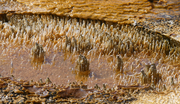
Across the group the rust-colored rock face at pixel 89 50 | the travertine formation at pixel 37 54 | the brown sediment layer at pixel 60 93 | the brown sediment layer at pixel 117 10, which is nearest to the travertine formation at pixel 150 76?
the rust-colored rock face at pixel 89 50

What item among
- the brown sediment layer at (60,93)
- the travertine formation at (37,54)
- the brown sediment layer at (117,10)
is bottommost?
the brown sediment layer at (60,93)

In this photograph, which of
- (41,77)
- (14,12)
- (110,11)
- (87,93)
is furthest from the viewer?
(14,12)

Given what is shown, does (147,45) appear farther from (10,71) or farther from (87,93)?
(10,71)

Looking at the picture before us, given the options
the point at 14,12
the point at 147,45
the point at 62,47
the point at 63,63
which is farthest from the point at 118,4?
the point at 14,12

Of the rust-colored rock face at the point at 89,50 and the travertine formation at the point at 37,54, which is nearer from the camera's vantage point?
the rust-colored rock face at the point at 89,50

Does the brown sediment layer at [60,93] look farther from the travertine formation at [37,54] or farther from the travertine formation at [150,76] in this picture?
the travertine formation at [37,54]

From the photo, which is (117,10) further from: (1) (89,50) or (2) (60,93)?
(2) (60,93)

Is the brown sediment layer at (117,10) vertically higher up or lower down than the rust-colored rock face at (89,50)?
higher up

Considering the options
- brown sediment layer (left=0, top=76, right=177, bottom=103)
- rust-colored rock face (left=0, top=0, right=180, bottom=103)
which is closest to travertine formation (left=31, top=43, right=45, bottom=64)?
rust-colored rock face (left=0, top=0, right=180, bottom=103)

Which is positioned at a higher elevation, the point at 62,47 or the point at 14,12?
the point at 14,12
